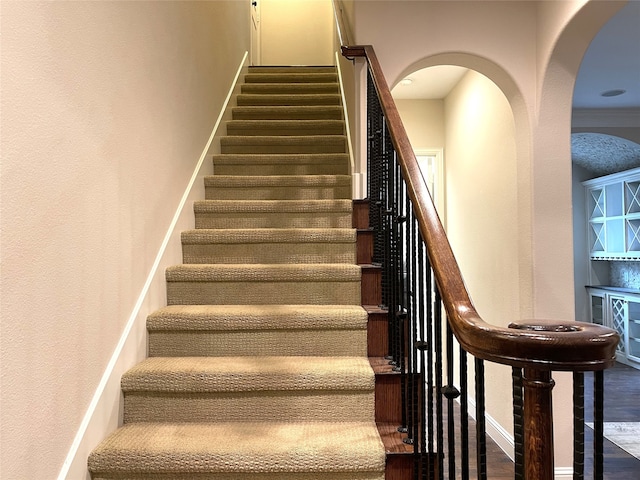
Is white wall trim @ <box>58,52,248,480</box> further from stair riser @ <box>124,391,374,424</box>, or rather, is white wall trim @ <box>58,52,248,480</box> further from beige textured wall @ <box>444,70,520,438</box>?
beige textured wall @ <box>444,70,520,438</box>

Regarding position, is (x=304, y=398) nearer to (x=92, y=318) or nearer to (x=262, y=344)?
(x=262, y=344)

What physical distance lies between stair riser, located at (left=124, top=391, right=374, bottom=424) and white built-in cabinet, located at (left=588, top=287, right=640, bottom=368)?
522 cm

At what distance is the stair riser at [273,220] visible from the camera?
278 cm

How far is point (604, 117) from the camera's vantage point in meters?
5.55

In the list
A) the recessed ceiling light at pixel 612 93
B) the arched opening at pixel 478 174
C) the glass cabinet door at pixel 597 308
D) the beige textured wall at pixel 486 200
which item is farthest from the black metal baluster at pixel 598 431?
the glass cabinet door at pixel 597 308

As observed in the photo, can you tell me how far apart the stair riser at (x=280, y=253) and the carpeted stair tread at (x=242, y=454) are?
109 cm

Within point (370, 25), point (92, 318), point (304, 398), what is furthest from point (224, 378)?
point (370, 25)

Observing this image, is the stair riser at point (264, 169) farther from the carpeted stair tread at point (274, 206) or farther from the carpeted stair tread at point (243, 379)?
the carpeted stair tread at point (243, 379)

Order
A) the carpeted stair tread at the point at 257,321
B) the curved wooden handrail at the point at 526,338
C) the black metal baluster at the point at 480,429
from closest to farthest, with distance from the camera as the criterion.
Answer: the curved wooden handrail at the point at 526,338 → the black metal baluster at the point at 480,429 → the carpeted stair tread at the point at 257,321

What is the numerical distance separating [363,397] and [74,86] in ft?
4.60

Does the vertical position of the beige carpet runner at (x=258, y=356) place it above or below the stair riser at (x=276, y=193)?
below

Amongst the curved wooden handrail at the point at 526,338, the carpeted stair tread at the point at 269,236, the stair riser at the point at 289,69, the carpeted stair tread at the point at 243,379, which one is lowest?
the carpeted stair tread at the point at 243,379

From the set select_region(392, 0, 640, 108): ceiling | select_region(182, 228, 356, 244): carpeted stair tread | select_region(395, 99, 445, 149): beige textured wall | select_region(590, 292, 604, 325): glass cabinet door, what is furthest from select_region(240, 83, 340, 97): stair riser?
select_region(590, 292, 604, 325): glass cabinet door

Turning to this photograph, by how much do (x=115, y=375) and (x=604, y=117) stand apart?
5.88 metres
